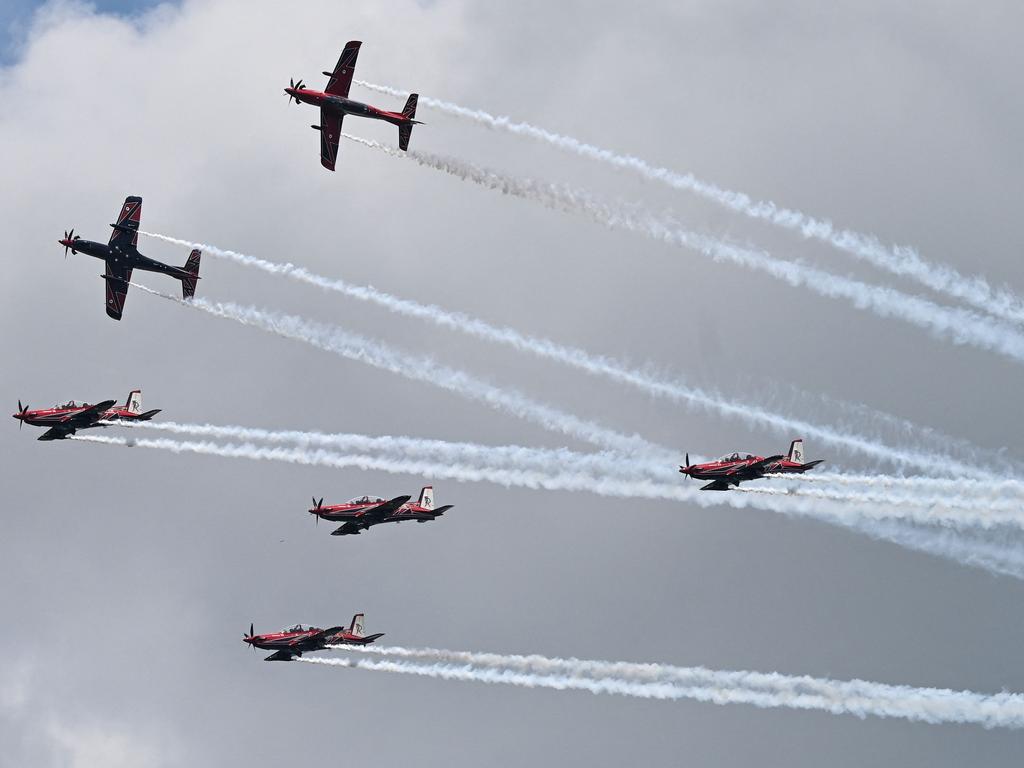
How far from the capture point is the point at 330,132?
88.1 meters

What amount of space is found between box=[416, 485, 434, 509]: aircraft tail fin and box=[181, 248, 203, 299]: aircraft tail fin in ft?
52.8

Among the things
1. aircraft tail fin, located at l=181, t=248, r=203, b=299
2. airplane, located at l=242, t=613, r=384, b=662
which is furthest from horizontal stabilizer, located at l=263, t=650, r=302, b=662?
aircraft tail fin, located at l=181, t=248, r=203, b=299

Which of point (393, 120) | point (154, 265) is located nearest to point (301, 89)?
point (393, 120)

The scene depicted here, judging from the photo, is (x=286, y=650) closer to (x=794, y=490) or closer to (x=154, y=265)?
(x=154, y=265)

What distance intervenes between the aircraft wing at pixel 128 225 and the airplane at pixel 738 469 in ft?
120

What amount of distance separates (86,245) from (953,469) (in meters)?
50.7

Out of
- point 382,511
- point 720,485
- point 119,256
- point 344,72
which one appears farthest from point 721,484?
point 119,256

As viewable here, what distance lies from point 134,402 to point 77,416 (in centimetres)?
296

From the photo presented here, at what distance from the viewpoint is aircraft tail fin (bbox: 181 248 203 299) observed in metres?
94.2

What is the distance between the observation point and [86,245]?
324 feet

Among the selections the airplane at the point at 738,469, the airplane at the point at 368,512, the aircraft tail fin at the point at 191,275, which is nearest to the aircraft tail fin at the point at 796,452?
the airplane at the point at 738,469

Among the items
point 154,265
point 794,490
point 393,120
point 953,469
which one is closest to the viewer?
point 953,469

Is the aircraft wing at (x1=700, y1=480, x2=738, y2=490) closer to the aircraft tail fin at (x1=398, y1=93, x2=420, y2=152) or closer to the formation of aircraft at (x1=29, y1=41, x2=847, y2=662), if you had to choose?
the formation of aircraft at (x1=29, y1=41, x2=847, y2=662)

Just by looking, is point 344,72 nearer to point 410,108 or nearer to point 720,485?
point 410,108
